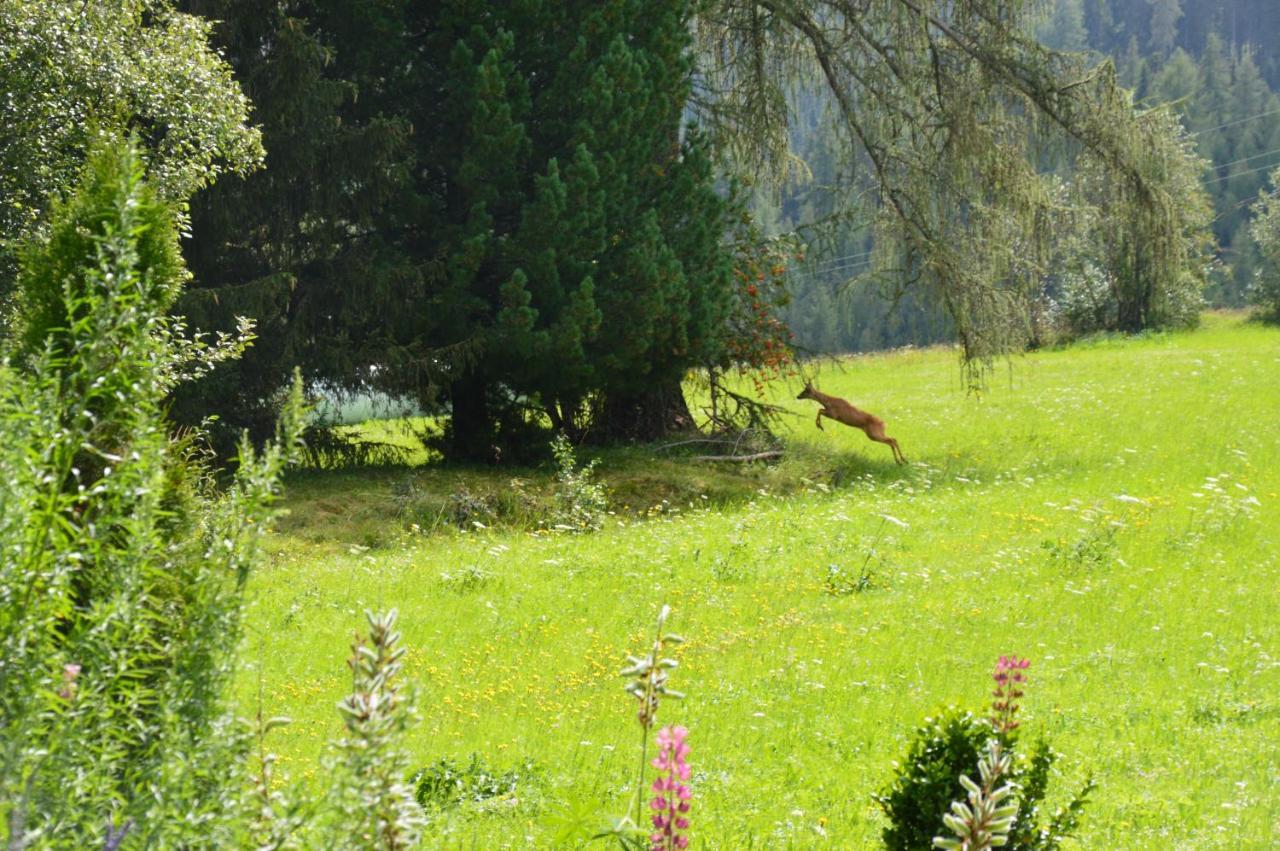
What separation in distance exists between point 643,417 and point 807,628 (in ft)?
31.5

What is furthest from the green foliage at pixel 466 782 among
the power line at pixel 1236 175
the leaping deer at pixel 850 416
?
the power line at pixel 1236 175

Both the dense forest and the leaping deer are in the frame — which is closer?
the leaping deer

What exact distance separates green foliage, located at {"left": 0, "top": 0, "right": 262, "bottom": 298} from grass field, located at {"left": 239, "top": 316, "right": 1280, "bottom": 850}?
3.93 metres

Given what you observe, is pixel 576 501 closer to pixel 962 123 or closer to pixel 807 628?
pixel 807 628

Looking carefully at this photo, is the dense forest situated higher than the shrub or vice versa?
the dense forest

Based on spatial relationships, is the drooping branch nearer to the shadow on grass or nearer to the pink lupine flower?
the shadow on grass

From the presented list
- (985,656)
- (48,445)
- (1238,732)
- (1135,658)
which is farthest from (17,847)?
(1135,658)

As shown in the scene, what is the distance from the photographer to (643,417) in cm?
1878

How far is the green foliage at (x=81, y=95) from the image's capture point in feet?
36.1

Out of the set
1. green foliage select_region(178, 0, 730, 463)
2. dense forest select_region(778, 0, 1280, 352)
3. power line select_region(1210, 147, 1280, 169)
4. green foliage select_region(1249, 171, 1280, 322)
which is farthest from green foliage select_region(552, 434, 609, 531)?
power line select_region(1210, 147, 1280, 169)

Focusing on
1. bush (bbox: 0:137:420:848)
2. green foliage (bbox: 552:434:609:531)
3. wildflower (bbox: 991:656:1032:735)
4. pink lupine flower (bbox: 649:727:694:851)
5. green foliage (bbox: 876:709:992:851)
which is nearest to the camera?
bush (bbox: 0:137:420:848)

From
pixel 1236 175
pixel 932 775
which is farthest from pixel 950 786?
pixel 1236 175

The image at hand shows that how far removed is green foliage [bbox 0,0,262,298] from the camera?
433 inches

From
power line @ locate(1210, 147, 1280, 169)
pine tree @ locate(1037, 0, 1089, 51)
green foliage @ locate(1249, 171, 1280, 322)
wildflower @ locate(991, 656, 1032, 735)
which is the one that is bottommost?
wildflower @ locate(991, 656, 1032, 735)
